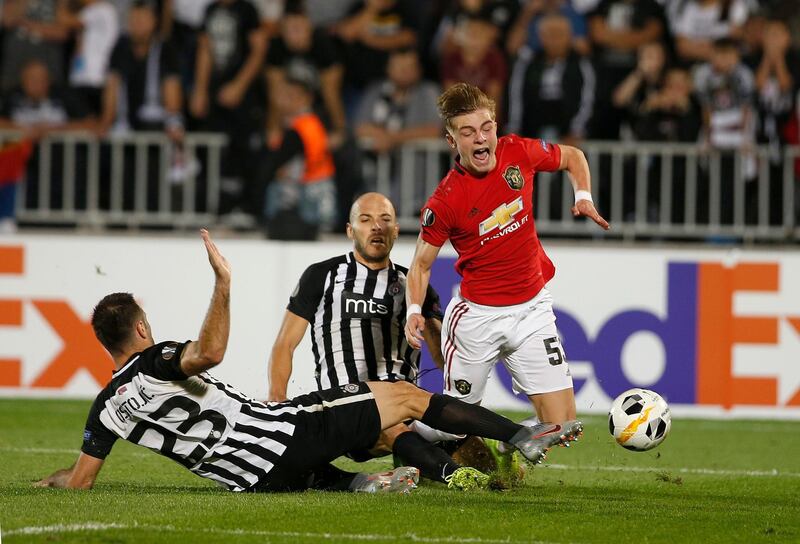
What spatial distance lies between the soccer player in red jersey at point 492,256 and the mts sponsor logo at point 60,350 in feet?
16.4

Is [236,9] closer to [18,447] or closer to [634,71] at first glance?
[634,71]

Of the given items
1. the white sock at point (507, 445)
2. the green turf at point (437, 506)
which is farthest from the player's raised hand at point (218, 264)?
the white sock at point (507, 445)

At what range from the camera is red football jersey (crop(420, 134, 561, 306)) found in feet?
26.9

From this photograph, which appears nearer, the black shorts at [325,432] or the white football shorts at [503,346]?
the black shorts at [325,432]

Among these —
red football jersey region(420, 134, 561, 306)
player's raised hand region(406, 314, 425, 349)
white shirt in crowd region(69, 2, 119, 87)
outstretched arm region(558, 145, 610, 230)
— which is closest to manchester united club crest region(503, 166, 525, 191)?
red football jersey region(420, 134, 561, 306)

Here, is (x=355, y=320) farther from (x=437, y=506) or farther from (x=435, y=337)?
(x=437, y=506)

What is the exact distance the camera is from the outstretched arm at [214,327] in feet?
21.5

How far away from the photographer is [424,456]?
25.6 feet

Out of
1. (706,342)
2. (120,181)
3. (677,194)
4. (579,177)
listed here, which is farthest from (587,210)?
(120,181)

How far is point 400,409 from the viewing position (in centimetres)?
759

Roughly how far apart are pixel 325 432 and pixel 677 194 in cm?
718

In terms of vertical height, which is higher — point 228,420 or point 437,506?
point 228,420

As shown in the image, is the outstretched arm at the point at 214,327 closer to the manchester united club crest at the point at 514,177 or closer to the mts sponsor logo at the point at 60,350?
the manchester united club crest at the point at 514,177

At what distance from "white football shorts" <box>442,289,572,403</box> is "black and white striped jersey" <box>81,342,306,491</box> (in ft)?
4.66
